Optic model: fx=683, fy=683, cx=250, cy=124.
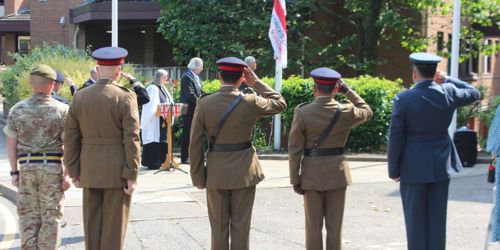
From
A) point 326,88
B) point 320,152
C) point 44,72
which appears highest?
point 44,72

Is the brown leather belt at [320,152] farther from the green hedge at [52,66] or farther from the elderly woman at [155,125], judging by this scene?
the green hedge at [52,66]

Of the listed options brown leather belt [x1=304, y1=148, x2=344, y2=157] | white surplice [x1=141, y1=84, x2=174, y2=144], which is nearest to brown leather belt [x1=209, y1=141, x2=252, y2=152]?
brown leather belt [x1=304, y1=148, x2=344, y2=157]

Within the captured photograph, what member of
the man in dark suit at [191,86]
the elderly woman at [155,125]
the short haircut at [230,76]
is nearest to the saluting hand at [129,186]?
the short haircut at [230,76]

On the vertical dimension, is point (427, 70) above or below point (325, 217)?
above

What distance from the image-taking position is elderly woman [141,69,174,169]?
484 inches

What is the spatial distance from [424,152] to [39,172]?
136 inches

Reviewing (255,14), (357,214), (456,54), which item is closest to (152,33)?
(255,14)

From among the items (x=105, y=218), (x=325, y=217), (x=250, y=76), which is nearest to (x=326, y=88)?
(x=250, y=76)

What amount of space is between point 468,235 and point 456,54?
25.5 feet

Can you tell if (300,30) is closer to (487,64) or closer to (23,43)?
(487,64)

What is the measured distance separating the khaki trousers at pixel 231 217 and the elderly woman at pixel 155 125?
623 cm

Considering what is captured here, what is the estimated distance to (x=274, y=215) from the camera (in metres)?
9.29

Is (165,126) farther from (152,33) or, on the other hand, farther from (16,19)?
(16,19)

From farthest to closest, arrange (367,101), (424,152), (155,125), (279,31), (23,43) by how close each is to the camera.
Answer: (23,43) → (367,101) → (279,31) → (155,125) → (424,152)
